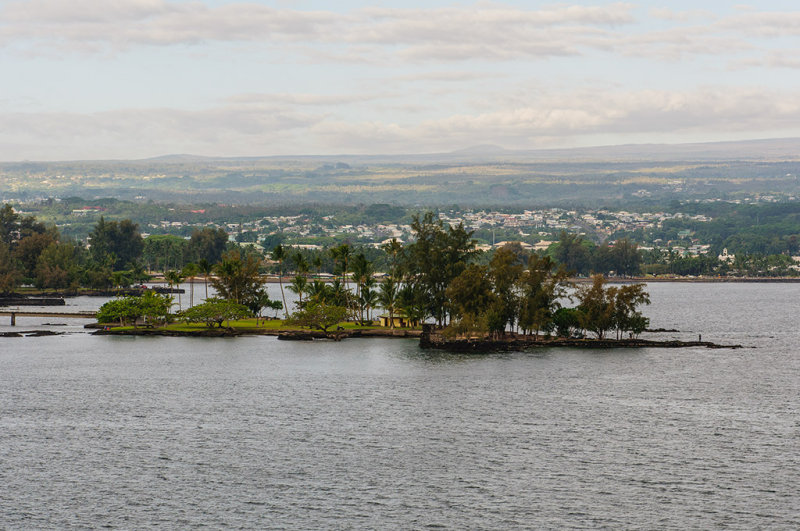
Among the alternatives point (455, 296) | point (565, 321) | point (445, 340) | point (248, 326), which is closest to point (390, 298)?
point (445, 340)

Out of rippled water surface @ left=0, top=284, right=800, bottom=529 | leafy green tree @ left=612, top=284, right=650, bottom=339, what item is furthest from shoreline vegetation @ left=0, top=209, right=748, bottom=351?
rippled water surface @ left=0, top=284, right=800, bottom=529

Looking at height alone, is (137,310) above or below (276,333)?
above

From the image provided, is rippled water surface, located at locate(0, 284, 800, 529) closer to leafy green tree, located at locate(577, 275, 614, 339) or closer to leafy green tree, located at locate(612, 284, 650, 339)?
leafy green tree, located at locate(577, 275, 614, 339)

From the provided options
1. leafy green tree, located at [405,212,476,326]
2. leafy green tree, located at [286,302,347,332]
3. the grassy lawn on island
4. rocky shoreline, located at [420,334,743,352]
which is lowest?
rocky shoreline, located at [420,334,743,352]

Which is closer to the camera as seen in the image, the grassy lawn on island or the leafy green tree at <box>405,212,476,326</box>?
the leafy green tree at <box>405,212,476,326</box>

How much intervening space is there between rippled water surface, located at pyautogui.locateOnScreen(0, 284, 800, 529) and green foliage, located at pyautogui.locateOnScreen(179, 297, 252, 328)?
2224 centimetres

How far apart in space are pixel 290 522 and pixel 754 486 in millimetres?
31129

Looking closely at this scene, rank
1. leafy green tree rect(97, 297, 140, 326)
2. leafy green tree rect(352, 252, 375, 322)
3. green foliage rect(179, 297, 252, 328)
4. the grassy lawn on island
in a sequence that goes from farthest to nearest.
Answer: leafy green tree rect(97, 297, 140, 326) → leafy green tree rect(352, 252, 375, 322) → the grassy lawn on island → green foliage rect(179, 297, 252, 328)

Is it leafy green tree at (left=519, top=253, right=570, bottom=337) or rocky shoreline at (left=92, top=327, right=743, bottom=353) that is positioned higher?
leafy green tree at (left=519, top=253, right=570, bottom=337)

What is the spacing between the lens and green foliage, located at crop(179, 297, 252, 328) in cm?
14750

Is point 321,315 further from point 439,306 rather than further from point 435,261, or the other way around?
point 435,261

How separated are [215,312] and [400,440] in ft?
247

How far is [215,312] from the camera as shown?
14725 centimetres

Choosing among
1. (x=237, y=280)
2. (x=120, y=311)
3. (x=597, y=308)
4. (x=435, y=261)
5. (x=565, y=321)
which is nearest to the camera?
(x=597, y=308)
